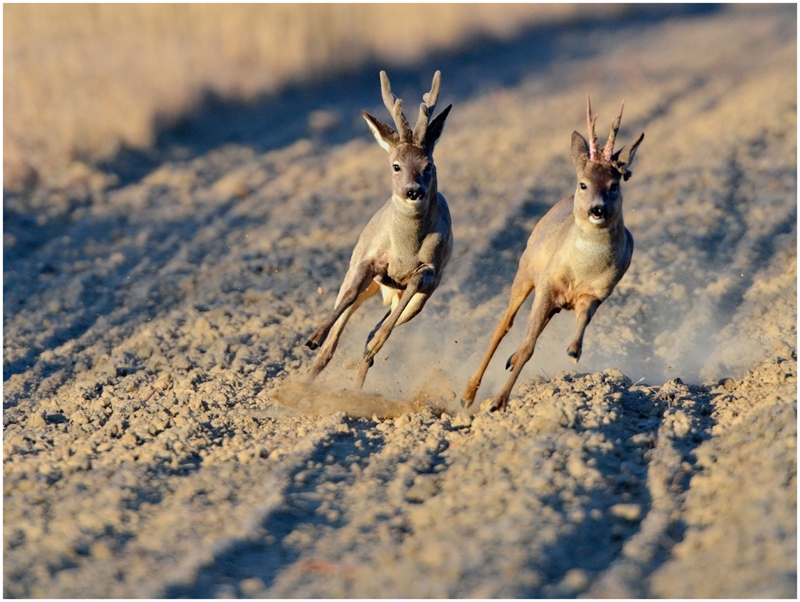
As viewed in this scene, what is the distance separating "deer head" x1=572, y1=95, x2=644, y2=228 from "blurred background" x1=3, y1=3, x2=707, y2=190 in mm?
7681

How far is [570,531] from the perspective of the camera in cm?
521

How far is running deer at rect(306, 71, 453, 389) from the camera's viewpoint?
7785 mm

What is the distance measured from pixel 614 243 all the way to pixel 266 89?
36.4 feet

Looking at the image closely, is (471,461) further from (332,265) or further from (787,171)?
(787,171)

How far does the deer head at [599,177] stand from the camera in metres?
7.21

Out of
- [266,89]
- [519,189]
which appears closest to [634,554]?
[519,189]

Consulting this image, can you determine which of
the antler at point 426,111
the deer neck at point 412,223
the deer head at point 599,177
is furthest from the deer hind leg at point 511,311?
the antler at point 426,111

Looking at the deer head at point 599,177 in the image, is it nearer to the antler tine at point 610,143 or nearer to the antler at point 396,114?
the antler tine at point 610,143

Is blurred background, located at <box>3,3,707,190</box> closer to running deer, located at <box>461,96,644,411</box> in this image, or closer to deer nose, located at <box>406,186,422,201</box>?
deer nose, located at <box>406,186,422,201</box>

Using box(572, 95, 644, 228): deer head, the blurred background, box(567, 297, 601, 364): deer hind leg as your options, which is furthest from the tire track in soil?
the blurred background

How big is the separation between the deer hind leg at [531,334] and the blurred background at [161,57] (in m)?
7.42

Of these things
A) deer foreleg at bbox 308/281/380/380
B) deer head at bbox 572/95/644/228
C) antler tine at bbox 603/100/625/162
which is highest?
antler tine at bbox 603/100/625/162

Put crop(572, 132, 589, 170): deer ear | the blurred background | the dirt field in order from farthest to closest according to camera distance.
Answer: the blurred background → crop(572, 132, 589, 170): deer ear → the dirt field

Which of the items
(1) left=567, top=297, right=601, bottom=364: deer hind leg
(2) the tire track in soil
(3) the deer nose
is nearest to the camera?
(2) the tire track in soil
